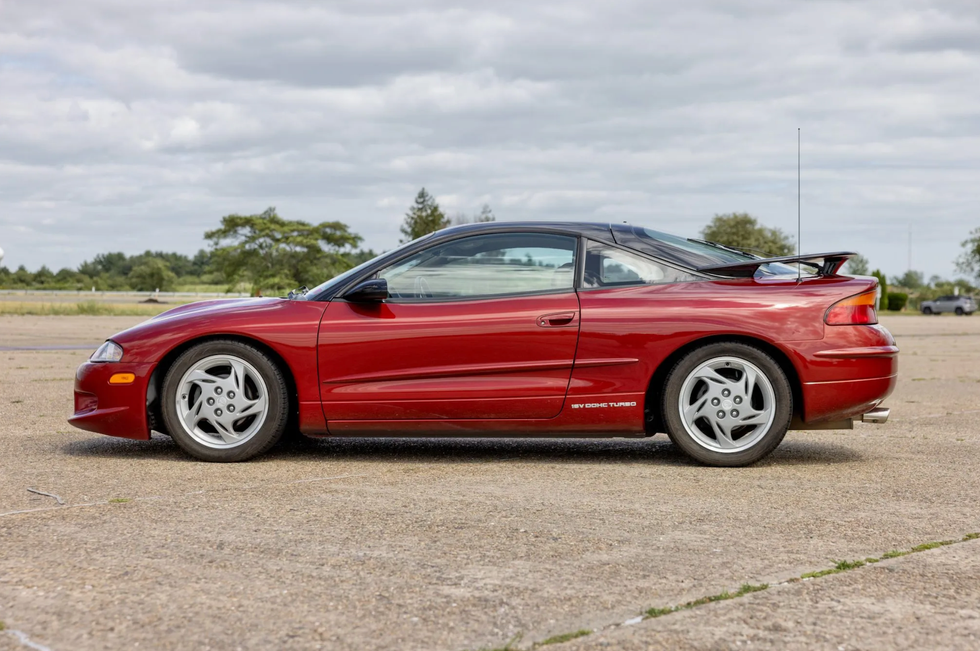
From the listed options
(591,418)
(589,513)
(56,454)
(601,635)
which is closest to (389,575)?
(601,635)

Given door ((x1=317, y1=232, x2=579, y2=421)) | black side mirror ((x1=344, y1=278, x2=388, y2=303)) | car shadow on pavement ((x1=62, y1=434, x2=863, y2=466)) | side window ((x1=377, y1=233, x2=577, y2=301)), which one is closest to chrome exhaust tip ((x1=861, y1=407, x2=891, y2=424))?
car shadow on pavement ((x1=62, y1=434, x2=863, y2=466))

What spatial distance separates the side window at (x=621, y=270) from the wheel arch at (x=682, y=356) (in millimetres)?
389

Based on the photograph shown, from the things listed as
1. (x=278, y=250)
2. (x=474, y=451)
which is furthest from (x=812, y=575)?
(x=278, y=250)

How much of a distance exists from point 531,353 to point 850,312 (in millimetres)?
1763

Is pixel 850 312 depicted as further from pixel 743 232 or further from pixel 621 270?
pixel 743 232

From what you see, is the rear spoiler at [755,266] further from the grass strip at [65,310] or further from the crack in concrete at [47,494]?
the grass strip at [65,310]

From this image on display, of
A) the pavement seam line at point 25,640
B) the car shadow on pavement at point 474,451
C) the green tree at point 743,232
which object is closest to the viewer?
the pavement seam line at point 25,640

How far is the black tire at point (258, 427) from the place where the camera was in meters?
5.97

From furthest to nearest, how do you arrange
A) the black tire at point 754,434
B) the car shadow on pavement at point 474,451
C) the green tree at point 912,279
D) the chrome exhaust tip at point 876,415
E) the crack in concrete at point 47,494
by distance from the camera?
the green tree at point 912,279, the car shadow on pavement at point 474,451, the chrome exhaust tip at point 876,415, the black tire at point 754,434, the crack in concrete at point 47,494

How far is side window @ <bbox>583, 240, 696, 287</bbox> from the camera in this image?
237 inches

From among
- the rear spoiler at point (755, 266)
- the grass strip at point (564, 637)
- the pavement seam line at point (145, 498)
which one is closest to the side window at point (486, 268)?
the rear spoiler at point (755, 266)

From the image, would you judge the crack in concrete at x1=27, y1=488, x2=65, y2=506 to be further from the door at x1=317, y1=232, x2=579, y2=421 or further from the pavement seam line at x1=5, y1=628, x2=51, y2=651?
the pavement seam line at x1=5, y1=628, x2=51, y2=651

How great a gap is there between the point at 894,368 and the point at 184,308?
4.18 m

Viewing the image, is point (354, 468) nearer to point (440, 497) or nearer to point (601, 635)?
point (440, 497)
